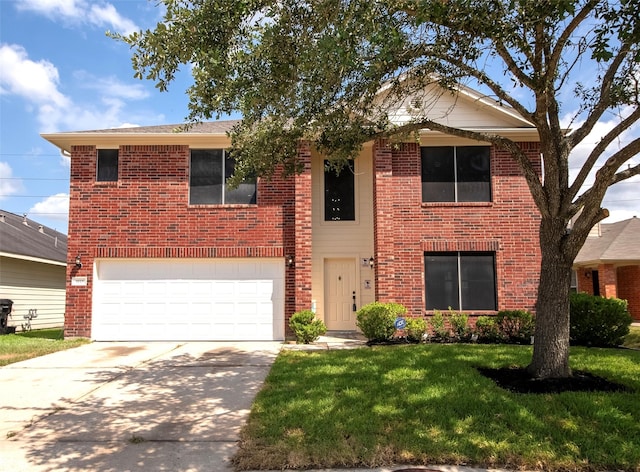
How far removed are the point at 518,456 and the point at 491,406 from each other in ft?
3.96

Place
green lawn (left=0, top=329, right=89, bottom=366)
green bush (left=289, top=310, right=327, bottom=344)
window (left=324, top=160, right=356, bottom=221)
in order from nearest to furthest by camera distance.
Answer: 1. green lawn (left=0, top=329, right=89, bottom=366)
2. green bush (left=289, top=310, right=327, bottom=344)
3. window (left=324, top=160, right=356, bottom=221)

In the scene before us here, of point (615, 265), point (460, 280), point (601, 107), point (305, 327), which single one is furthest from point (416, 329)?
point (615, 265)

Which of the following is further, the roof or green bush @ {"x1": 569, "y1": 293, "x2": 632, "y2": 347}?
the roof

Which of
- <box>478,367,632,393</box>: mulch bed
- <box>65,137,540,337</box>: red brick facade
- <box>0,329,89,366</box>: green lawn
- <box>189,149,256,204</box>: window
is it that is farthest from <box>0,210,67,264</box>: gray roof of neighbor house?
<box>478,367,632,393</box>: mulch bed

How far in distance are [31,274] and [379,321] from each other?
536 inches

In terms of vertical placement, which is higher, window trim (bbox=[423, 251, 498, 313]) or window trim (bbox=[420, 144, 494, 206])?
window trim (bbox=[420, 144, 494, 206])

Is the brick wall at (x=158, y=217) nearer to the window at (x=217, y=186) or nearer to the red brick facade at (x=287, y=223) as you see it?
the red brick facade at (x=287, y=223)

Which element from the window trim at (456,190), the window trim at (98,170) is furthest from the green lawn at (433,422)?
the window trim at (98,170)

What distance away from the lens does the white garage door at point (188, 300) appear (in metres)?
12.3

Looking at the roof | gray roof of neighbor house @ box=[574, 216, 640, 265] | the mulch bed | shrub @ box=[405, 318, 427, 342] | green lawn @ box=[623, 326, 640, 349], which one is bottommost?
green lawn @ box=[623, 326, 640, 349]

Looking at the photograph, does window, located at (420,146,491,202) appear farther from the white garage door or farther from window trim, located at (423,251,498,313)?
the white garage door

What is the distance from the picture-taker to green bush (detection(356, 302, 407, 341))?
11031 millimetres

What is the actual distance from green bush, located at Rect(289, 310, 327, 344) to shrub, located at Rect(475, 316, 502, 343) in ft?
12.2

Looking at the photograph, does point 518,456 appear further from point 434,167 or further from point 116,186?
point 116,186
